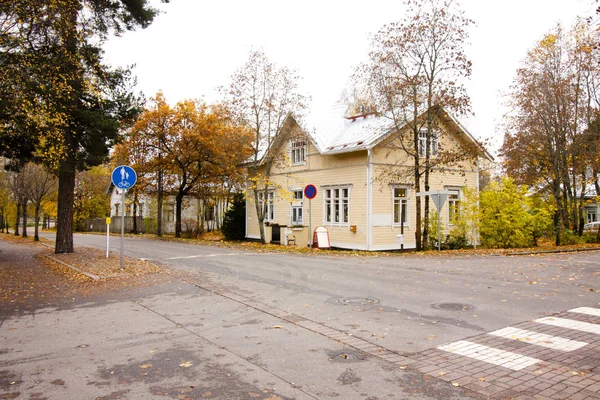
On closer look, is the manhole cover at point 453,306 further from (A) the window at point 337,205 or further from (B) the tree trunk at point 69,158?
(A) the window at point 337,205

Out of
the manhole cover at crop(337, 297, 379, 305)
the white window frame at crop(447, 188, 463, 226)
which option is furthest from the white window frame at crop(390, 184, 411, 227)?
A: the manhole cover at crop(337, 297, 379, 305)

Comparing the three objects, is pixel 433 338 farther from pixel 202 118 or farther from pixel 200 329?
pixel 202 118

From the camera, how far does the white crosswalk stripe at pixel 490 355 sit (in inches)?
209

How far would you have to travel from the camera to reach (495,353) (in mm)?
5672

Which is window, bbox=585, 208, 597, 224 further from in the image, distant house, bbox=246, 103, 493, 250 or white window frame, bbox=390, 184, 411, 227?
white window frame, bbox=390, 184, 411, 227

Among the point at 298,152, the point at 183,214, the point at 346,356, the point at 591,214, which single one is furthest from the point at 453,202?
the point at 591,214

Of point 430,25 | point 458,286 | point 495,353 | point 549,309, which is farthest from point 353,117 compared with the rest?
point 495,353

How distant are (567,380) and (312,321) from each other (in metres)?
3.63

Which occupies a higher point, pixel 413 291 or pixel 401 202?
pixel 401 202

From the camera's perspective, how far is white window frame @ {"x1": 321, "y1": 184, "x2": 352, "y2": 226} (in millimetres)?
25438

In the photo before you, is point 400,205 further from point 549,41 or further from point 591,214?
point 591,214

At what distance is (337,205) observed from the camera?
86.1ft

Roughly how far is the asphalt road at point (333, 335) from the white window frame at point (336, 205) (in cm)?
1325

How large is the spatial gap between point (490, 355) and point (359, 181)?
19.2 m
